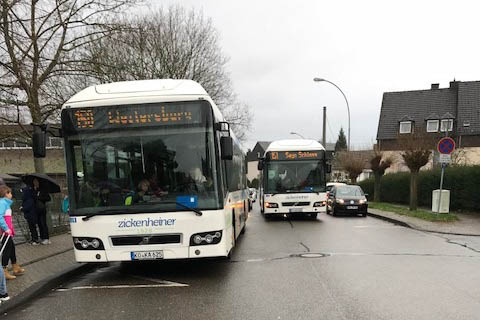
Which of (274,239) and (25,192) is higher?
(25,192)

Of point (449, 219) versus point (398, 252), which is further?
point (449, 219)

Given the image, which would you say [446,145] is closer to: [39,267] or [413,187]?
[413,187]

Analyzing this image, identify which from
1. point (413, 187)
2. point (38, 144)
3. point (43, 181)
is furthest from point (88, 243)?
point (413, 187)

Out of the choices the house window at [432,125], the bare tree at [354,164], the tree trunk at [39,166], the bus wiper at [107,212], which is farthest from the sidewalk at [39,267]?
the house window at [432,125]

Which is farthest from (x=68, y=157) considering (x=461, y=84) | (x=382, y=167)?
(x=461, y=84)

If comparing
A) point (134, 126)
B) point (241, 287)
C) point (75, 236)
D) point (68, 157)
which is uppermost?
point (134, 126)

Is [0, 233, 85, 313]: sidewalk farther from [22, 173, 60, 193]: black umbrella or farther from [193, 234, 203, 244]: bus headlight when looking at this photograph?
[193, 234, 203, 244]: bus headlight

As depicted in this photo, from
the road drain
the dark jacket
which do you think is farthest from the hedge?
the dark jacket

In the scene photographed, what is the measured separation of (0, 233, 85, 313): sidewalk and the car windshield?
12.7 meters

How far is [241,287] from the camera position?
19.8 feet

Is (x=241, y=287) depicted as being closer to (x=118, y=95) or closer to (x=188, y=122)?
(x=188, y=122)

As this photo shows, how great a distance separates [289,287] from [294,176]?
9.63 m

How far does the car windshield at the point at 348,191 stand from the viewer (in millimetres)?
18703

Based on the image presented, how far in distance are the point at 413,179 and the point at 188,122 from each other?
13.5m
